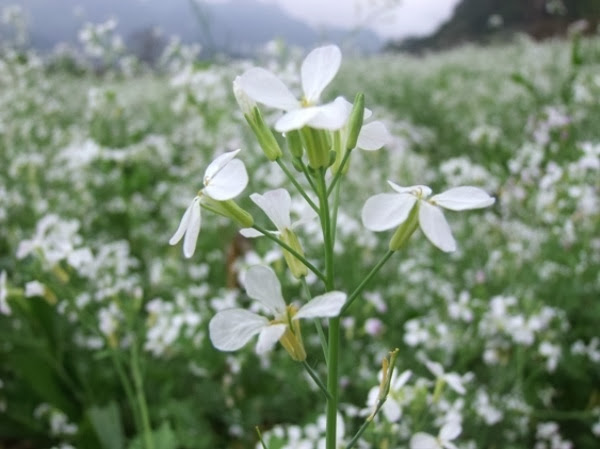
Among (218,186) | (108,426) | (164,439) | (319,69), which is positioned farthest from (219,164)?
(108,426)

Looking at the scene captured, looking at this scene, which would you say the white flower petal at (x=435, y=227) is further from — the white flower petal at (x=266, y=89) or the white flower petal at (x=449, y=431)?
the white flower petal at (x=449, y=431)

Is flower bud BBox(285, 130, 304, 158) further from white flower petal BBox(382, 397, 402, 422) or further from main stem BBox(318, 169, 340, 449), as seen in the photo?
white flower petal BBox(382, 397, 402, 422)

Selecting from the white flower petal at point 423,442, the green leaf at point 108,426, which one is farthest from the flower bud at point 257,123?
the green leaf at point 108,426

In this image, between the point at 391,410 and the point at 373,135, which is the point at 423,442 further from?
the point at 373,135

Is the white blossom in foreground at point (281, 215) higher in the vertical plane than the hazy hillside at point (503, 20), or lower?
higher

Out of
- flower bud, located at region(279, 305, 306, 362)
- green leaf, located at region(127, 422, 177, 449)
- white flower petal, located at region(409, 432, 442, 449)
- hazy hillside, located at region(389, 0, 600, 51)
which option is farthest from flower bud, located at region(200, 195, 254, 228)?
hazy hillside, located at region(389, 0, 600, 51)

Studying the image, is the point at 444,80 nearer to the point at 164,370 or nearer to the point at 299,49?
Result: the point at 299,49
